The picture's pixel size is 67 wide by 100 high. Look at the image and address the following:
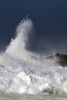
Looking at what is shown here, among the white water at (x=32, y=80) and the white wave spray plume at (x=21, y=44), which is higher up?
the white wave spray plume at (x=21, y=44)

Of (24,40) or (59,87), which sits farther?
(24,40)

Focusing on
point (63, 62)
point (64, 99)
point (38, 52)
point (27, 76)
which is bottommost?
point (64, 99)

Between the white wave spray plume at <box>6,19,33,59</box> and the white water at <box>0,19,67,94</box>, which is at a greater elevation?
the white wave spray plume at <box>6,19,33,59</box>

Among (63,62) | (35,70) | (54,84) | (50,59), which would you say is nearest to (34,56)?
(50,59)

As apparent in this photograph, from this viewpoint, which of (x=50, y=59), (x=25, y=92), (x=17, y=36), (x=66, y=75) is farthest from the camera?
(x=17, y=36)

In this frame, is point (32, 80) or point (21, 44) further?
point (21, 44)

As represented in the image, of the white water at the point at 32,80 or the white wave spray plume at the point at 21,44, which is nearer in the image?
the white water at the point at 32,80

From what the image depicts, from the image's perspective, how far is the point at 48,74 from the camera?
50.0 feet

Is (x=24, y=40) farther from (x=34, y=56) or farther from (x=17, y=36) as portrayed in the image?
(x=34, y=56)

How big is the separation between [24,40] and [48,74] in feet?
35.4

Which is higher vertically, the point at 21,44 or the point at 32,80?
the point at 21,44

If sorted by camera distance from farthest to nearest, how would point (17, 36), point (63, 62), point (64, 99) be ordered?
point (17, 36) < point (63, 62) < point (64, 99)

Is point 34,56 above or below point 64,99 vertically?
above

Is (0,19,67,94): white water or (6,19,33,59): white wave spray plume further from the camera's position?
(6,19,33,59): white wave spray plume
